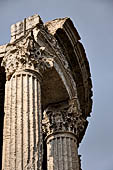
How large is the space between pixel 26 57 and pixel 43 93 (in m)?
3.23

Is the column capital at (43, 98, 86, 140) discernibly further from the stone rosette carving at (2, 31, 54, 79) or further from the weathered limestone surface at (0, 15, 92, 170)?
the stone rosette carving at (2, 31, 54, 79)

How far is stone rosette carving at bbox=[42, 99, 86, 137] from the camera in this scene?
2034 centimetres

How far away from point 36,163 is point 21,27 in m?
6.26

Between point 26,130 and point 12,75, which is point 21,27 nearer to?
point 12,75

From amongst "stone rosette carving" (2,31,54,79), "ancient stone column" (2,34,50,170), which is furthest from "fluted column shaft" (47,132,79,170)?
"ancient stone column" (2,34,50,170)

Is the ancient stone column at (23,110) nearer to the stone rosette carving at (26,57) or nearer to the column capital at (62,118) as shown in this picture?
the stone rosette carving at (26,57)

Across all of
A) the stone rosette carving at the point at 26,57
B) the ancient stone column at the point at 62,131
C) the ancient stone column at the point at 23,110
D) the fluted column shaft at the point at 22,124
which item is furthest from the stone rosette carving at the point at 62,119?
the fluted column shaft at the point at 22,124

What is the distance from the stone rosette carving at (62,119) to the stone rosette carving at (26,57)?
2903 millimetres

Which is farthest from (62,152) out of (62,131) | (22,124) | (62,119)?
(22,124)

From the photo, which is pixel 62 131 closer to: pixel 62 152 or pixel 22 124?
pixel 62 152

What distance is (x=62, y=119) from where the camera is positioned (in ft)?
66.7

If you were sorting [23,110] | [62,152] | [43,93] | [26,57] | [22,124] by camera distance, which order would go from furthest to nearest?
[43,93], [62,152], [26,57], [23,110], [22,124]

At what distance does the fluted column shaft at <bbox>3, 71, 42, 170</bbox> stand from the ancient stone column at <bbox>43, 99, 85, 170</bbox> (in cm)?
371

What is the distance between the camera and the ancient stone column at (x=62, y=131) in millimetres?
19594
